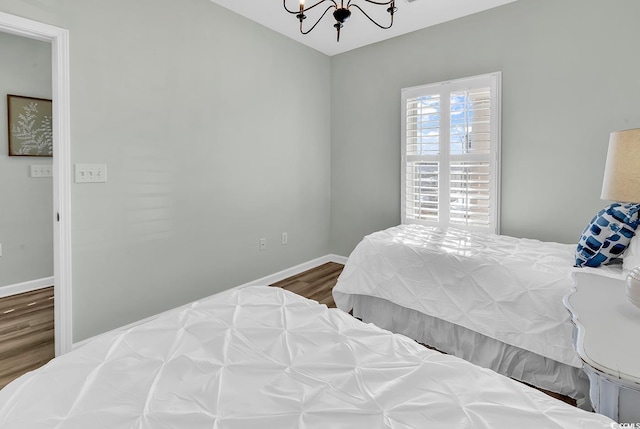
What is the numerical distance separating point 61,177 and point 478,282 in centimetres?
269

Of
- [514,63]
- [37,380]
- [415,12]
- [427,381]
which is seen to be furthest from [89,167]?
[514,63]

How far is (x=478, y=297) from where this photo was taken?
2.02m

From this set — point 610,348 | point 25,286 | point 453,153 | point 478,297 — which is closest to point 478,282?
point 478,297

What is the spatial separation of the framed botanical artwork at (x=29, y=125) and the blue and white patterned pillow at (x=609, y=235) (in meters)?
4.71

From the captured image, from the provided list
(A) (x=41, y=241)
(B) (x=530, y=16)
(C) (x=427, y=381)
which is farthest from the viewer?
(A) (x=41, y=241)

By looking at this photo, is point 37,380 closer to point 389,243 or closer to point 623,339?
point 623,339

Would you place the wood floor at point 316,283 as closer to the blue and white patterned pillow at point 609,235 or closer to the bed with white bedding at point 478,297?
the bed with white bedding at point 478,297

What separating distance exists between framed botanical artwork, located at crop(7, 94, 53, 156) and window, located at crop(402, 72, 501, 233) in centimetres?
376

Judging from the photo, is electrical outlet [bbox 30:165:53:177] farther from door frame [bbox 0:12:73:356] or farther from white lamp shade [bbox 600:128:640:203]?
white lamp shade [bbox 600:128:640:203]

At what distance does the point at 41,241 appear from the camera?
11.2 ft

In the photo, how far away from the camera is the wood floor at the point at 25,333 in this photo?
2.07 meters

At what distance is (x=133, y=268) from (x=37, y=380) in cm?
167

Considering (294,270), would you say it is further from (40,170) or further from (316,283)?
(40,170)

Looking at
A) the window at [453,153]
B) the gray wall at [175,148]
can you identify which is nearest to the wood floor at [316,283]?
the gray wall at [175,148]
